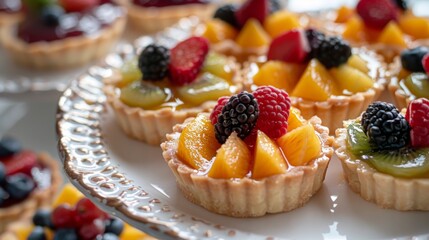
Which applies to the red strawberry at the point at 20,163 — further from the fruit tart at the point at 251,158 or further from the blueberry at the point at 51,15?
the fruit tart at the point at 251,158

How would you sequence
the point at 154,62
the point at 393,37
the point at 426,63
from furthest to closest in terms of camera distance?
the point at 393,37
the point at 154,62
the point at 426,63

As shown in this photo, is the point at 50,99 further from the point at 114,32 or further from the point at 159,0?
the point at 159,0

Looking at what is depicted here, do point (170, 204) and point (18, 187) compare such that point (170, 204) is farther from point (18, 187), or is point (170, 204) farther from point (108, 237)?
point (18, 187)

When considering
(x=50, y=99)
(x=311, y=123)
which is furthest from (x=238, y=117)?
(x=50, y=99)

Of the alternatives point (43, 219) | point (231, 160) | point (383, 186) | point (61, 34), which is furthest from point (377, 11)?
point (61, 34)

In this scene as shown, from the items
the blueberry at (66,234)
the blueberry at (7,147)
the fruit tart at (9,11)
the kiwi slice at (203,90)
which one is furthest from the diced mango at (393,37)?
the fruit tart at (9,11)

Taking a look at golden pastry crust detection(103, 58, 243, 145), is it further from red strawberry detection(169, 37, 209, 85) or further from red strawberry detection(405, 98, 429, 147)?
red strawberry detection(405, 98, 429, 147)

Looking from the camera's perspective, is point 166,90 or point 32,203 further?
point 32,203

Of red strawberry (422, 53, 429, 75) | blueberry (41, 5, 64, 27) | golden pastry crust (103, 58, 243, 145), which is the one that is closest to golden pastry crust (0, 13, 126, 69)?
blueberry (41, 5, 64, 27)
